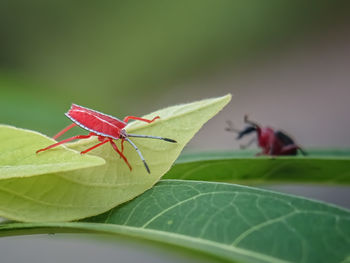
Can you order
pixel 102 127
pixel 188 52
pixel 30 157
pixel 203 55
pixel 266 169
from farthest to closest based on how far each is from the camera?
pixel 203 55, pixel 188 52, pixel 266 169, pixel 102 127, pixel 30 157

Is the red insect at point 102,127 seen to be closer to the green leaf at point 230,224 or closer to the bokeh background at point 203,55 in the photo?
the green leaf at point 230,224

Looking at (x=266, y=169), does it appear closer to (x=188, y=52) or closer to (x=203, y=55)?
(x=188, y=52)

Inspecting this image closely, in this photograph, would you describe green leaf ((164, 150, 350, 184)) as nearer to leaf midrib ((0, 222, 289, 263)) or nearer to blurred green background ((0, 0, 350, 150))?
leaf midrib ((0, 222, 289, 263))

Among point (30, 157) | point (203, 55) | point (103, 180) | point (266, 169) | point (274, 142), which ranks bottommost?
point (274, 142)

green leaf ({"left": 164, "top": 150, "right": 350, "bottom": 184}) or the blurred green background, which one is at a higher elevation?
the blurred green background

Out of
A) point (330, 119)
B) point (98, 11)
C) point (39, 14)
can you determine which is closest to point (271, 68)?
point (330, 119)

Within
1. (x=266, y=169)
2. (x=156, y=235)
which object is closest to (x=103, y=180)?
(x=156, y=235)

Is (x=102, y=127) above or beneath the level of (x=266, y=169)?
above

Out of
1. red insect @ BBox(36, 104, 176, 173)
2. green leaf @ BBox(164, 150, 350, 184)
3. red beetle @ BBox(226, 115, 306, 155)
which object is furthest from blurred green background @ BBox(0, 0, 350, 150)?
red insect @ BBox(36, 104, 176, 173)
